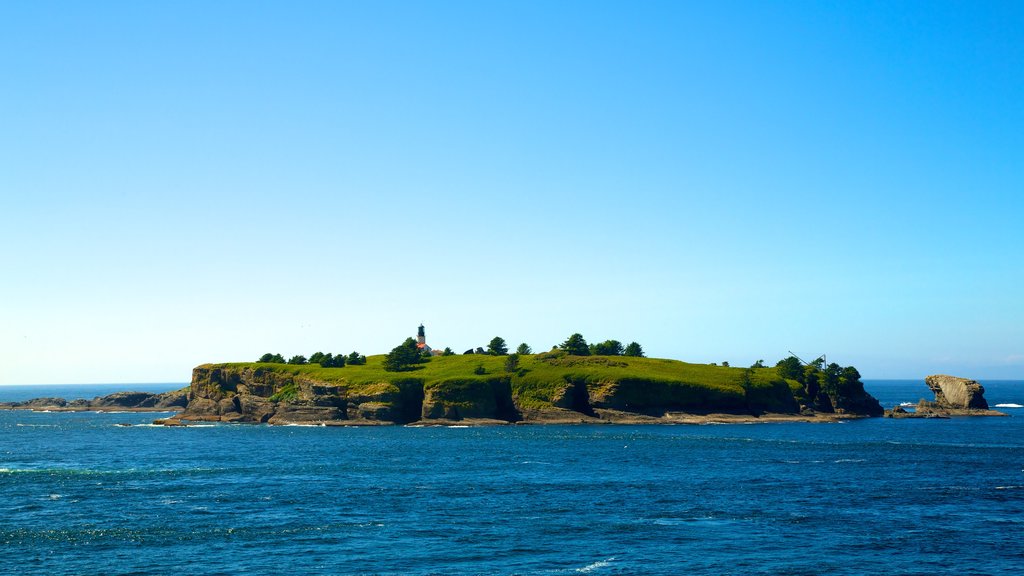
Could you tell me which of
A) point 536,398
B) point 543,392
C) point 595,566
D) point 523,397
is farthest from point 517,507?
point 523,397

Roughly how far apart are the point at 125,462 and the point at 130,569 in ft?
216

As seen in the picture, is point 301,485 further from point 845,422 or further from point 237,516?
point 845,422

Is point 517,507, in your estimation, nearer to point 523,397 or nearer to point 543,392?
point 543,392

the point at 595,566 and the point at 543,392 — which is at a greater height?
the point at 543,392

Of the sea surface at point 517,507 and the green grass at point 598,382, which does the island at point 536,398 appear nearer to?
the green grass at point 598,382

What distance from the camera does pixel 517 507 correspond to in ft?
254

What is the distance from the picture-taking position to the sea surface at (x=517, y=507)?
189 ft

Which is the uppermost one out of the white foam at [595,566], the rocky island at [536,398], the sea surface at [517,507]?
the rocky island at [536,398]

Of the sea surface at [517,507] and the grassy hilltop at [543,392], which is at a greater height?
the grassy hilltop at [543,392]

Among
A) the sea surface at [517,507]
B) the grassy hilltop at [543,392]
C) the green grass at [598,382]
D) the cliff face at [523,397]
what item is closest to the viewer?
the sea surface at [517,507]

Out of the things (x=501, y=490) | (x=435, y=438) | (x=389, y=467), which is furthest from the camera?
(x=435, y=438)

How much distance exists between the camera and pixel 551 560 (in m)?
57.6

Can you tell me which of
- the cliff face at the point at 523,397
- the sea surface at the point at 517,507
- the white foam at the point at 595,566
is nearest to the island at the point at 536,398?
the cliff face at the point at 523,397

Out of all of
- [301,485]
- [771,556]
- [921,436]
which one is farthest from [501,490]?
[921,436]
